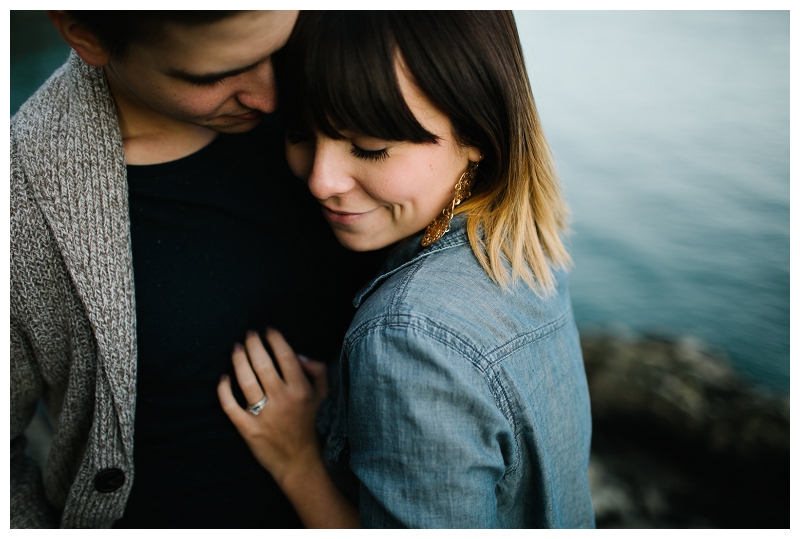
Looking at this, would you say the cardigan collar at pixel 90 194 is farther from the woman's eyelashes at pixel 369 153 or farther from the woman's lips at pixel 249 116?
the woman's eyelashes at pixel 369 153

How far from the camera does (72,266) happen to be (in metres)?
1.11

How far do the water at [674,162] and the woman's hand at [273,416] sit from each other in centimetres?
143

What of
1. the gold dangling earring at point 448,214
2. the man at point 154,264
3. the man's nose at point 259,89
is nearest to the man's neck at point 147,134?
the man at point 154,264

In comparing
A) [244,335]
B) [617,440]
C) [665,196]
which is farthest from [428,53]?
[665,196]

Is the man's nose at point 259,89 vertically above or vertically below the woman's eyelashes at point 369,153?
above

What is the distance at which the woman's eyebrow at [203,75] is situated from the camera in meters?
0.98

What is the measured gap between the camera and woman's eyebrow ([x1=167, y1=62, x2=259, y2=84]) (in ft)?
3.22

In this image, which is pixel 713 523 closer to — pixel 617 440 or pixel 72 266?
pixel 617 440

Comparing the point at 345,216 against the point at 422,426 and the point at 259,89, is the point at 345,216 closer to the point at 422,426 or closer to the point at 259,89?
the point at 259,89

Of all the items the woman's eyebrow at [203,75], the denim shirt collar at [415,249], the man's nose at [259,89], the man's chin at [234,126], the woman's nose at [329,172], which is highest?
the woman's eyebrow at [203,75]

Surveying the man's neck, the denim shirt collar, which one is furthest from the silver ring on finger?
the man's neck

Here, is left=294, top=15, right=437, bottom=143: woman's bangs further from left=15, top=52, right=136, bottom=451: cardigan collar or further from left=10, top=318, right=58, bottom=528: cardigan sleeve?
left=10, top=318, right=58, bottom=528: cardigan sleeve

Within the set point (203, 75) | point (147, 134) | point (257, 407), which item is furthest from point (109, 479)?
point (203, 75)

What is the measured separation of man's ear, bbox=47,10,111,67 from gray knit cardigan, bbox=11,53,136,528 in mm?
119
